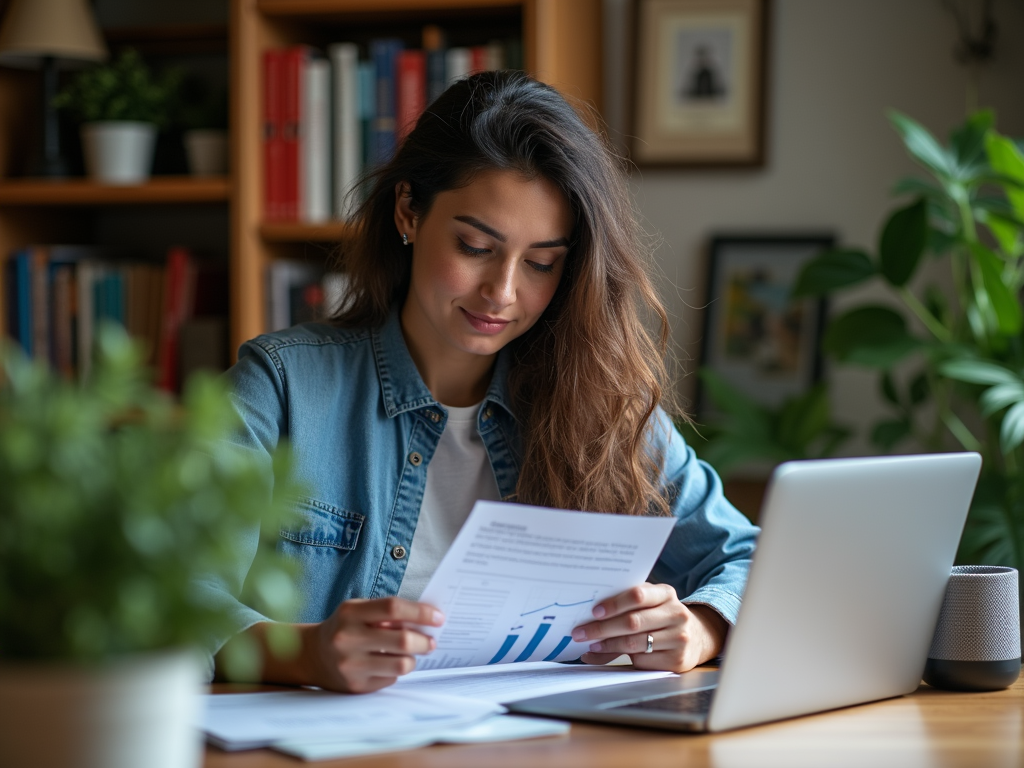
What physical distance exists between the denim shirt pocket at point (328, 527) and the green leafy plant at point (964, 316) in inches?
39.3

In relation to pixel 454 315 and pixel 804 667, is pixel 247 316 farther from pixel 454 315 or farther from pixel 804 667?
pixel 804 667

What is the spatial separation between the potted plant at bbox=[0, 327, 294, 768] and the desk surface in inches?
11.1

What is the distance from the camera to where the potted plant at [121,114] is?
241 cm

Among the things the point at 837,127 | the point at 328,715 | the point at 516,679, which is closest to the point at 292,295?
the point at 837,127

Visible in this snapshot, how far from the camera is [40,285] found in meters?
2.50

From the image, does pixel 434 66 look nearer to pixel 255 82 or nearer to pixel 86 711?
pixel 255 82

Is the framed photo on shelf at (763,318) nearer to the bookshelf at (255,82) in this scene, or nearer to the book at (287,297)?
the bookshelf at (255,82)

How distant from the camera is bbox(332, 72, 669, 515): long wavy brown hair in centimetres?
145

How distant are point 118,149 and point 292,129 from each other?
38cm

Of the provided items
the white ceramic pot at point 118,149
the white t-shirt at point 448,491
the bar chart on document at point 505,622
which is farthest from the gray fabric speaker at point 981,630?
the white ceramic pot at point 118,149

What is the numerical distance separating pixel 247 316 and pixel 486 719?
1503 mm

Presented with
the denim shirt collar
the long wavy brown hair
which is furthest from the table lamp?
the denim shirt collar

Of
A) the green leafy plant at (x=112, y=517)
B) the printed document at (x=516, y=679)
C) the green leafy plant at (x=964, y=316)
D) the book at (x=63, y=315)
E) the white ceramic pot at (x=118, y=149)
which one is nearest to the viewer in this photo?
the green leafy plant at (x=112, y=517)

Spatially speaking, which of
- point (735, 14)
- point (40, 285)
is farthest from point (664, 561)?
point (40, 285)
